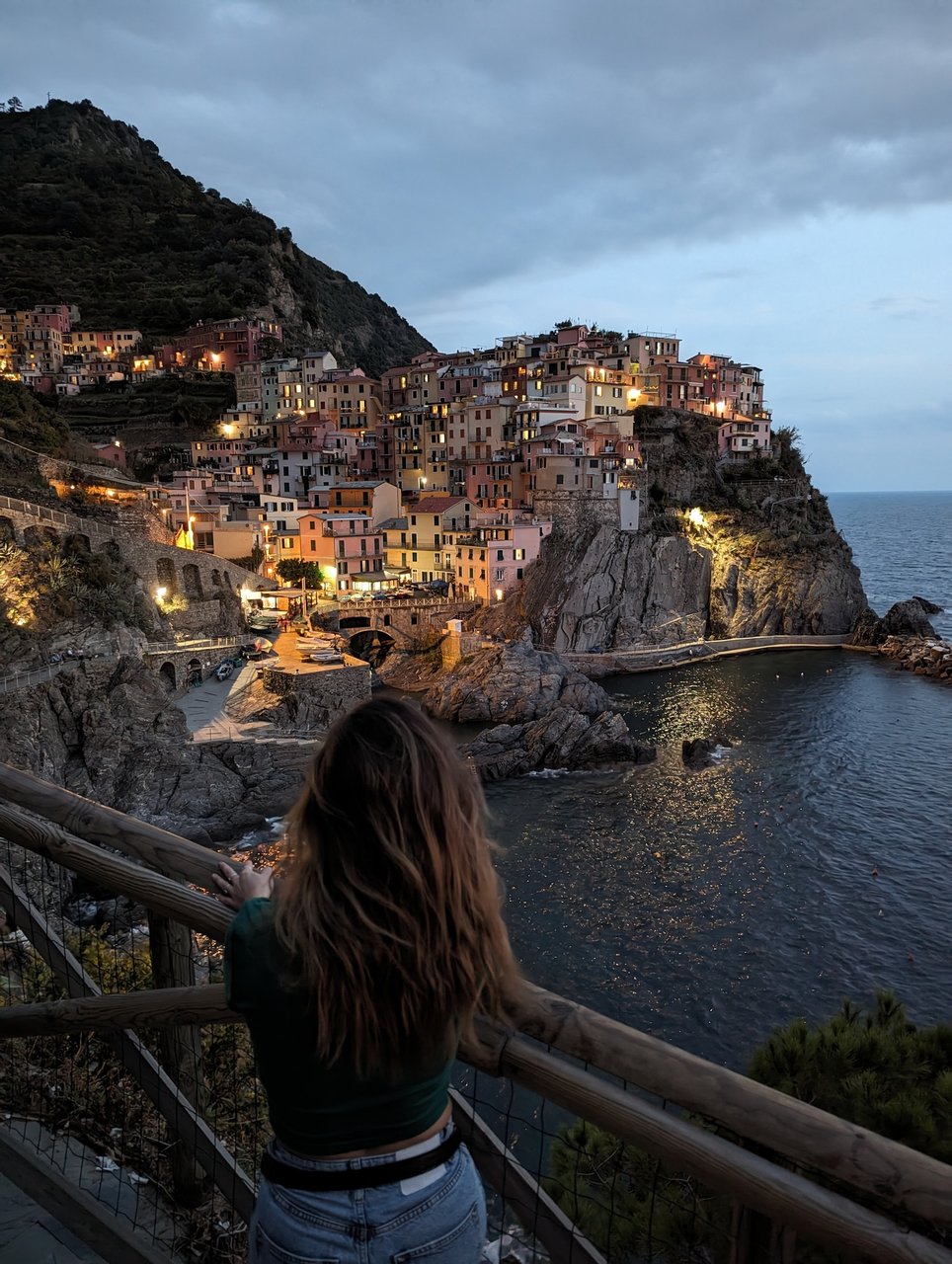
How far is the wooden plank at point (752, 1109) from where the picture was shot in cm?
133

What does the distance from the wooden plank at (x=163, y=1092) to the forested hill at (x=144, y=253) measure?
249 feet

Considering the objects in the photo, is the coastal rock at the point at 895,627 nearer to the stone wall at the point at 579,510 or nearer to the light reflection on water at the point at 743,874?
the light reflection on water at the point at 743,874

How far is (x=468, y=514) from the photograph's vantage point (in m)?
47.4

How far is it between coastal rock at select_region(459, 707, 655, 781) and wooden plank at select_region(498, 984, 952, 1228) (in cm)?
2652

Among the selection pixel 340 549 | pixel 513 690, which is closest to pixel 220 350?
pixel 340 549

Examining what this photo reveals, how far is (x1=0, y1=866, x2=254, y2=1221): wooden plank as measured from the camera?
7.94 feet

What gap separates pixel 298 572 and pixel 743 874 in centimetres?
2836

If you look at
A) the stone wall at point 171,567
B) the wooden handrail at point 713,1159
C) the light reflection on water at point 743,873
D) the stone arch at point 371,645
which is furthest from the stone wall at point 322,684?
the wooden handrail at point 713,1159

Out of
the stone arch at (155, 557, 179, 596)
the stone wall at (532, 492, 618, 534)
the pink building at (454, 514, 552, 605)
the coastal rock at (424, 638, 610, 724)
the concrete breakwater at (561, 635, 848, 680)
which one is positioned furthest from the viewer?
the stone wall at (532, 492, 618, 534)

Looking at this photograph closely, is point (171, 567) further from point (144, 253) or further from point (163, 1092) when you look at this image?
point (144, 253)

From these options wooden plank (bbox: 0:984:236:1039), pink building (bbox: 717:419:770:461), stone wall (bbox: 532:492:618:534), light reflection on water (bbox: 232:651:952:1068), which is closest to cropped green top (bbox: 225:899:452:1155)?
wooden plank (bbox: 0:984:236:1039)

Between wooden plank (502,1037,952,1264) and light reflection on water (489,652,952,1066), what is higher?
wooden plank (502,1037,952,1264)

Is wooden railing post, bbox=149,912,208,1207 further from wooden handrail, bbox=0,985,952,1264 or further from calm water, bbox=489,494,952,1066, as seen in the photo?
calm water, bbox=489,494,952,1066

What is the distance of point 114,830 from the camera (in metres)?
2.37
